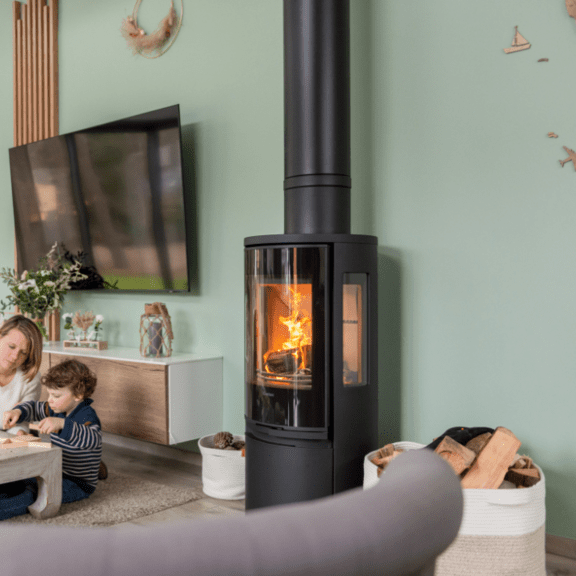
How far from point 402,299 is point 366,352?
34 cm

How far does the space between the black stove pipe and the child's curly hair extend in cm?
117

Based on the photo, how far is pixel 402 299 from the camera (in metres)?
2.46

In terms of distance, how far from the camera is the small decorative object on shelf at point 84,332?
11.2ft

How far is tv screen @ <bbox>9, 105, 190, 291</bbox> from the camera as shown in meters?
3.22

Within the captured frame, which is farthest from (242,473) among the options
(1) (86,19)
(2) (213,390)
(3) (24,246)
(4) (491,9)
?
(1) (86,19)

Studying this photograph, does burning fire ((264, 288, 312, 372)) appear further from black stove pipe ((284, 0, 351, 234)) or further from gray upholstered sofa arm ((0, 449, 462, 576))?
gray upholstered sofa arm ((0, 449, 462, 576))

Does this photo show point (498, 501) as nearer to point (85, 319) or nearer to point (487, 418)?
point (487, 418)

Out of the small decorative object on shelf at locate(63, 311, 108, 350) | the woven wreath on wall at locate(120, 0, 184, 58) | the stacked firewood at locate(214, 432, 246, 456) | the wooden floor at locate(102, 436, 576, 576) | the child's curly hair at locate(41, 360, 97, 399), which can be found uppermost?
the woven wreath on wall at locate(120, 0, 184, 58)

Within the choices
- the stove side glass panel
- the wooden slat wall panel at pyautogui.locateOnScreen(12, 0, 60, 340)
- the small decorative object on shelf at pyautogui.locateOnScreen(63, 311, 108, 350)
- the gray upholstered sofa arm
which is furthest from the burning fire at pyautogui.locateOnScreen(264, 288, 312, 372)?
the wooden slat wall panel at pyautogui.locateOnScreen(12, 0, 60, 340)

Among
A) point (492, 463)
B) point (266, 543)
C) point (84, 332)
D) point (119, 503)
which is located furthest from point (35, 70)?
point (266, 543)

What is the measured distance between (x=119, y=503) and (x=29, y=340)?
0.84m

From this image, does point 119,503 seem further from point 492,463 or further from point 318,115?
point 318,115

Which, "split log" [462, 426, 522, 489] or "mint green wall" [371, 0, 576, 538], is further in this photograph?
"mint green wall" [371, 0, 576, 538]

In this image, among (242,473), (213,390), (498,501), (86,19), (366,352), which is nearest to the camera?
(498,501)
